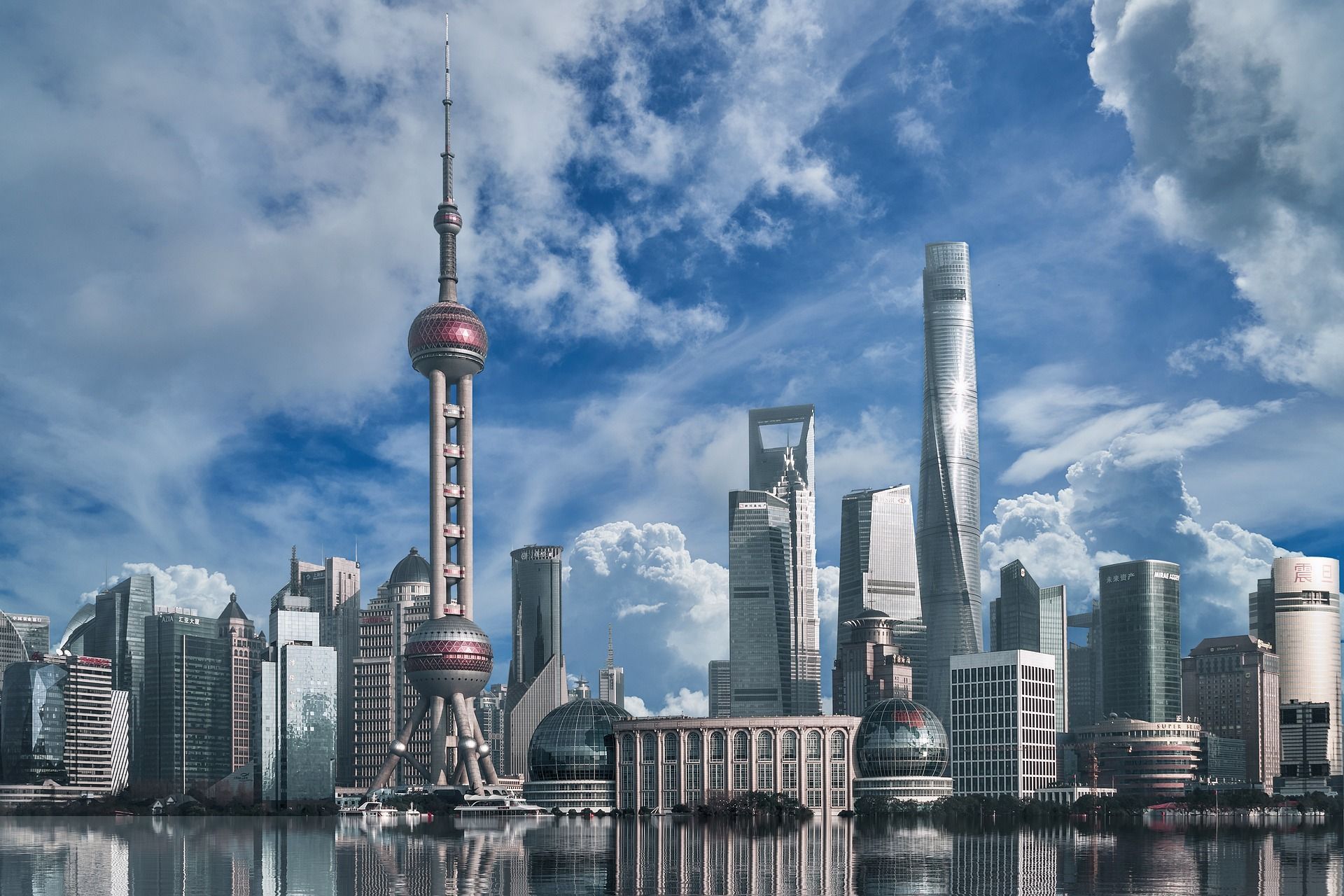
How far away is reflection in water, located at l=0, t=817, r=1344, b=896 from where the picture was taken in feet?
358

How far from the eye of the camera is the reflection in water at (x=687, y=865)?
109125 mm

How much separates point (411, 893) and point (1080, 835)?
116685mm

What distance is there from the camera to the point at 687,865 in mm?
126875

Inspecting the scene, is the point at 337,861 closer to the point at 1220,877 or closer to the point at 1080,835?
the point at 1220,877

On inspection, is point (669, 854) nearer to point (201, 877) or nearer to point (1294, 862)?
point (201, 877)

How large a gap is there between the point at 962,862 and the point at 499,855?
4292cm

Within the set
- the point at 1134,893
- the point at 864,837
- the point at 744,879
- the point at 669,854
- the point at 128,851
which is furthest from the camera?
the point at 864,837

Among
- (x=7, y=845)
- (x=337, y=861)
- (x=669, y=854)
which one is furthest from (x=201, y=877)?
(x=7, y=845)

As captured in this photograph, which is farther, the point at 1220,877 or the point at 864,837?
the point at 864,837

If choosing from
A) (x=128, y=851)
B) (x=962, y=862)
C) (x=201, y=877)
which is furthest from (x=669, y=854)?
(x=128, y=851)

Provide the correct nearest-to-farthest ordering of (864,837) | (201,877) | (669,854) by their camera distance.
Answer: (201,877), (669,854), (864,837)

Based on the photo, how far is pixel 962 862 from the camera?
13412cm

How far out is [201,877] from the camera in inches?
4899

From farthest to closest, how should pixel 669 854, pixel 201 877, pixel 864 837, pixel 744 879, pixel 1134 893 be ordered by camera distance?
pixel 864 837, pixel 669 854, pixel 201 877, pixel 744 879, pixel 1134 893
